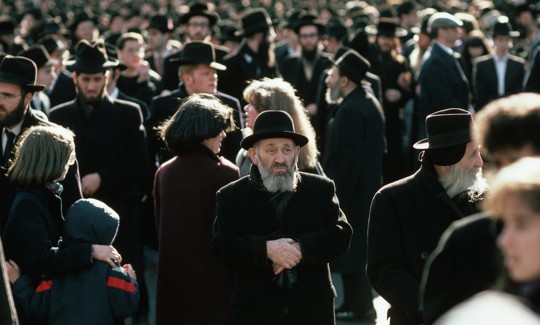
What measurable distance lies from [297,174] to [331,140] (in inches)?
118

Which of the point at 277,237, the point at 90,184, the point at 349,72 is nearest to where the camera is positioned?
the point at 277,237

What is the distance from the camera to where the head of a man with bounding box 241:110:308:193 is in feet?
18.8

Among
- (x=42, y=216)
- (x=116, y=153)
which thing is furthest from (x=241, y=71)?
(x=42, y=216)

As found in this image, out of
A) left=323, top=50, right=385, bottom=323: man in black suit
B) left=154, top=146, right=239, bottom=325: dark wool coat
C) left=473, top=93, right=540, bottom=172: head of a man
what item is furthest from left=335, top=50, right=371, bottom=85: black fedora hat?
left=473, top=93, right=540, bottom=172: head of a man

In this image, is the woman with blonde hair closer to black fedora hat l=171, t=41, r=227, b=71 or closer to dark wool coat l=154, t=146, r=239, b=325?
dark wool coat l=154, t=146, r=239, b=325

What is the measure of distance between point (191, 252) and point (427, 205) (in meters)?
1.77

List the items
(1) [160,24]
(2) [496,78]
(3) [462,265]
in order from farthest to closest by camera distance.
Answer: (1) [160,24] < (2) [496,78] < (3) [462,265]

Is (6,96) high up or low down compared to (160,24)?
up

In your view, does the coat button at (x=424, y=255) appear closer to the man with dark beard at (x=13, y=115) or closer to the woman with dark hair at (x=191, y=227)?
the woman with dark hair at (x=191, y=227)

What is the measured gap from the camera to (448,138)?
502cm

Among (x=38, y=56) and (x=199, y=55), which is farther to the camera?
(x=38, y=56)

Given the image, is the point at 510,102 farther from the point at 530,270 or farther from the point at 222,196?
the point at 222,196

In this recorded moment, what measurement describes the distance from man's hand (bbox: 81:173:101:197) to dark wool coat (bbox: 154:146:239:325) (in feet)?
5.09

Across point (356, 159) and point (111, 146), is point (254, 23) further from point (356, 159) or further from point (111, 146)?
point (111, 146)
